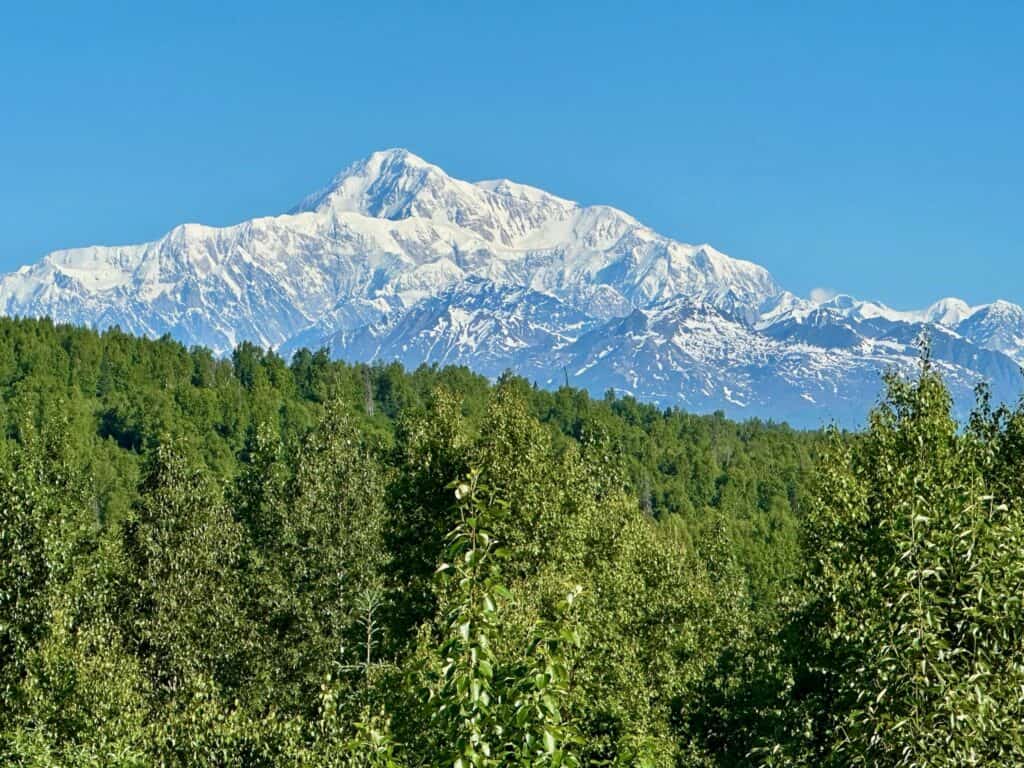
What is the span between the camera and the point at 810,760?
Answer: 30781 millimetres

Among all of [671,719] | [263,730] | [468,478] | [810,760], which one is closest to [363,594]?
[671,719]

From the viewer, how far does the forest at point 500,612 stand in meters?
16.9

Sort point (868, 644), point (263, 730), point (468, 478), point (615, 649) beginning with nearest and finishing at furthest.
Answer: point (468, 478) < point (868, 644) < point (263, 730) < point (615, 649)

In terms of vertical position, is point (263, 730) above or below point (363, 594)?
below

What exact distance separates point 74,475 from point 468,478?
54.7 meters

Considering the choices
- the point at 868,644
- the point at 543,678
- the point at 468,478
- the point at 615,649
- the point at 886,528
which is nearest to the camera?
the point at 543,678

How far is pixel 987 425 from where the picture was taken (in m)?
41.8

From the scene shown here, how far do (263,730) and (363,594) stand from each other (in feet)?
63.6

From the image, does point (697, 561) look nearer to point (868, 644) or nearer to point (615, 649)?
point (615, 649)

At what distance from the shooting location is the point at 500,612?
18.7 meters

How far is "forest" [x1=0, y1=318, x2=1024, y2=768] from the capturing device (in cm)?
1692

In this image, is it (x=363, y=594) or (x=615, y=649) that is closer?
(x=615, y=649)

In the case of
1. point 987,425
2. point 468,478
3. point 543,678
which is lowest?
point 543,678

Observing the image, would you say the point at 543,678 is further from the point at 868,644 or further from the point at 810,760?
the point at 810,760
